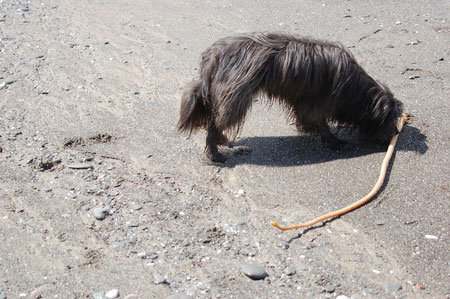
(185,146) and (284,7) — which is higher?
(284,7)

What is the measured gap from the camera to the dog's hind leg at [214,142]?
5.10 meters

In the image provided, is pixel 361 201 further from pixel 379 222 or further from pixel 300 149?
pixel 300 149

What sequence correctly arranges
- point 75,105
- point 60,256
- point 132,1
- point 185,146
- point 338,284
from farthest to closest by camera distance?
point 132,1 → point 75,105 → point 185,146 → point 60,256 → point 338,284

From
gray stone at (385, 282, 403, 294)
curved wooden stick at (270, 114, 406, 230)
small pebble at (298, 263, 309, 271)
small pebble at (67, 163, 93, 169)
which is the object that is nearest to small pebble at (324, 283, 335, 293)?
small pebble at (298, 263, 309, 271)

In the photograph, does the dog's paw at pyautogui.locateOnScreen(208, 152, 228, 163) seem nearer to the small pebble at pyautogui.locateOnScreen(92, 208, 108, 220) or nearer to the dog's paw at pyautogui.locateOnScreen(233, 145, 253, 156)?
the dog's paw at pyautogui.locateOnScreen(233, 145, 253, 156)

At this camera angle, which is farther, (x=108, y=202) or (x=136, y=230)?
(x=108, y=202)

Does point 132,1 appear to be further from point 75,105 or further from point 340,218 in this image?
point 340,218

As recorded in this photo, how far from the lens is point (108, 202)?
4.55 meters

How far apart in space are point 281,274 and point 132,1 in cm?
763

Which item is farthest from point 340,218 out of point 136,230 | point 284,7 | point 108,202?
point 284,7

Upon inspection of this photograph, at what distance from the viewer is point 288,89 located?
4.85 m

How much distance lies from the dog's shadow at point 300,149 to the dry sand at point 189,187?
0.02 metres

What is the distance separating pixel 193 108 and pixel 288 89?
926 mm

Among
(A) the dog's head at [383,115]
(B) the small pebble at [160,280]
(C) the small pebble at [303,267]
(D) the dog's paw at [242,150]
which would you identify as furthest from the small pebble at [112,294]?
(A) the dog's head at [383,115]
